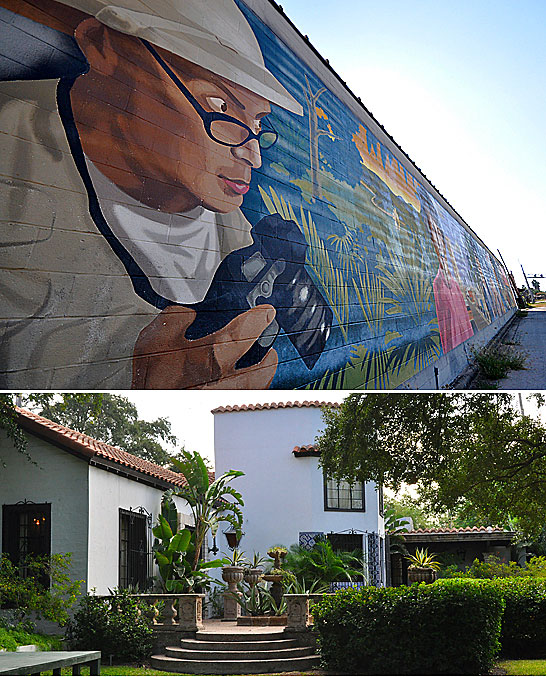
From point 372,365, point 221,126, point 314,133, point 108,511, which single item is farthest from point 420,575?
point 314,133

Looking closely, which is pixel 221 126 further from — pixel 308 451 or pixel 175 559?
pixel 175 559

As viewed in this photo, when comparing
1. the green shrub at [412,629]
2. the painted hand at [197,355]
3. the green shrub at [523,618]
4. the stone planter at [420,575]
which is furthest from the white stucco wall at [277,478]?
the green shrub at [523,618]

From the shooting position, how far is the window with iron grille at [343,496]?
452 centimetres

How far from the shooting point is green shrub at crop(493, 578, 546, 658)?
432cm

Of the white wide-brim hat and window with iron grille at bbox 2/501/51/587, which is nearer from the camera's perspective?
the white wide-brim hat

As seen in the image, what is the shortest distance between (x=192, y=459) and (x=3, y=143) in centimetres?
248

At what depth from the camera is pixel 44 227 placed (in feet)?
7.79

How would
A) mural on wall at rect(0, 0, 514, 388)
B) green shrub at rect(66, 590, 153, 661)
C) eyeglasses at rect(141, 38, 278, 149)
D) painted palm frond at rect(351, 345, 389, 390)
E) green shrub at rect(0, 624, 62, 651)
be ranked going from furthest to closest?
1. painted palm frond at rect(351, 345, 389, 390)
2. green shrub at rect(66, 590, 153, 661)
3. green shrub at rect(0, 624, 62, 651)
4. eyeglasses at rect(141, 38, 278, 149)
5. mural on wall at rect(0, 0, 514, 388)

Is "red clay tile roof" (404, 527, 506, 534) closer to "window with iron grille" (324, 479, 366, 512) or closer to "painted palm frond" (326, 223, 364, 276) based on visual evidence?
"window with iron grille" (324, 479, 366, 512)

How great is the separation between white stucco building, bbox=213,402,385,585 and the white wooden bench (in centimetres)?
113

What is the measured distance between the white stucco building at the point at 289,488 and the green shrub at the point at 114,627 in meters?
0.78

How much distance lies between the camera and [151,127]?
301 centimetres

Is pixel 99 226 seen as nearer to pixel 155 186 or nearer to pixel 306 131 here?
pixel 155 186

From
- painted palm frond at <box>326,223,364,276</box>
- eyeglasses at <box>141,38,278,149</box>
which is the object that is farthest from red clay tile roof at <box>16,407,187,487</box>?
painted palm frond at <box>326,223,364,276</box>
